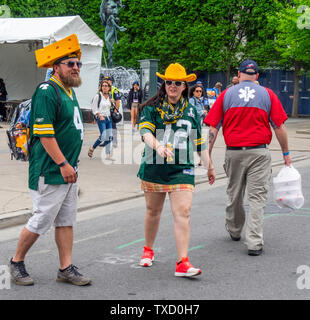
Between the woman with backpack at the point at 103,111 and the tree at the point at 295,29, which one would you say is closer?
the woman with backpack at the point at 103,111

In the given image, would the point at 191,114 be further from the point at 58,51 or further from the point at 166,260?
the point at 166,260

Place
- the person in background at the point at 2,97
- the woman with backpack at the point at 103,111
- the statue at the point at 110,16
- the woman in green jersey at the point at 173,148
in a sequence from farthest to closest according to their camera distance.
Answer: the statue at the point at 110,16 → the person in background at the point at 2,97 → the woman with backpack at the point at 103,111 → the woman in green jersey at the point at 173,148

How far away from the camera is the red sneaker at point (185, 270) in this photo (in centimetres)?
496

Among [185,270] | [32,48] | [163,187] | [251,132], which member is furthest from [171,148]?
[32,48]

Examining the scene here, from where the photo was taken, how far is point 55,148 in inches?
Answer: 178

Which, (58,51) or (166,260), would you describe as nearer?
(58,51)

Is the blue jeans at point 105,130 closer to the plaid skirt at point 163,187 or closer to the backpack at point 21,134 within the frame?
the backpack at point 21,134

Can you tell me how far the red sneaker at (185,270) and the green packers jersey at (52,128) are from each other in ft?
4.00

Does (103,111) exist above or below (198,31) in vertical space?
below

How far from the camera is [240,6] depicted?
34531 mm

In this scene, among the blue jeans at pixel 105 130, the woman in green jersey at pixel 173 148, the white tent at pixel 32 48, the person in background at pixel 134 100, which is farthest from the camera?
the white tent at pixel 32 48

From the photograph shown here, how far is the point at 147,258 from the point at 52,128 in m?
1.64

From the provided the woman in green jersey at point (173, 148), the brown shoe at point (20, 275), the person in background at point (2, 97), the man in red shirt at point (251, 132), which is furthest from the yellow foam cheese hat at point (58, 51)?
the person in background at point (2, 97)

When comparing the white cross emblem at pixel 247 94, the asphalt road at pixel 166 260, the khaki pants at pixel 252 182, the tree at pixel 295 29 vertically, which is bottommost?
the asphalt road at pixel 166 260
